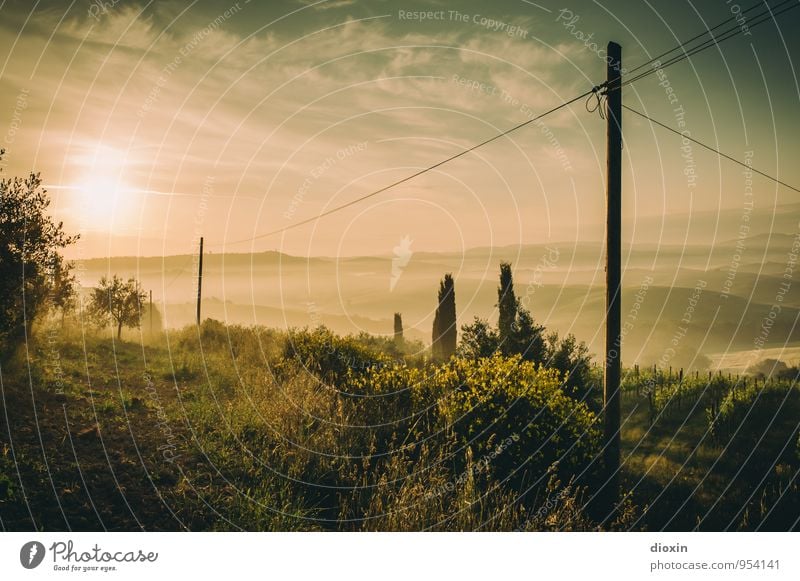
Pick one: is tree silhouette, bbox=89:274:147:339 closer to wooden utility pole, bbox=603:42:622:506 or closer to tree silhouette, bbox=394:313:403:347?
tree silhouette, bbox=394:313:403:347

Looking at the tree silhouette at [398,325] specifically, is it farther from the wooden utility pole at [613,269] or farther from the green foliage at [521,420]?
the wooden utility pole at [613,269]

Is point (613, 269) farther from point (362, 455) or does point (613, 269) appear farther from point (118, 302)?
point (118, 302)

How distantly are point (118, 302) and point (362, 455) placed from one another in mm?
26376

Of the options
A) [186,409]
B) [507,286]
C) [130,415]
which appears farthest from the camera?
[507,286]

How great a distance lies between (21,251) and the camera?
9266mm

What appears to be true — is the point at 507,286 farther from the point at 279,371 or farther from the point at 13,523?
the point at 13,523

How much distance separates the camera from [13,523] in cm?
476

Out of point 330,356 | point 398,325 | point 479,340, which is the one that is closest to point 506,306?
point 479,340

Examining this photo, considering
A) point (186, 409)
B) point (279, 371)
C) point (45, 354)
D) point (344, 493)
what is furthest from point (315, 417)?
point (45, 354)

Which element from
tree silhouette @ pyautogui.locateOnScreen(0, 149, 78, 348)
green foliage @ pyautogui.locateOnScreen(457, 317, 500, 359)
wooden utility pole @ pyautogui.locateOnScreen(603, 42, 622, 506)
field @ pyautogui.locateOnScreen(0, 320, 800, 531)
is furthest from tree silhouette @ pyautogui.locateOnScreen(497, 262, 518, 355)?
tree silhouette @ pyautogui.locateOnScreen(0, 149, 78, 348)

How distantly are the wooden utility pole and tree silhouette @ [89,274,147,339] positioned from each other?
27.5 m

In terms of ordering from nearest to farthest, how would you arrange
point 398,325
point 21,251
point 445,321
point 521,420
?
point 521,420, point 21,251, point 445,321, point 398,325

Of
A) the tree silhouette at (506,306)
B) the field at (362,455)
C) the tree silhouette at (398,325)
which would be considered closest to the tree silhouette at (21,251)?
the field at (362,455)

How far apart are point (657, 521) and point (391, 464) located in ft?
18.0
